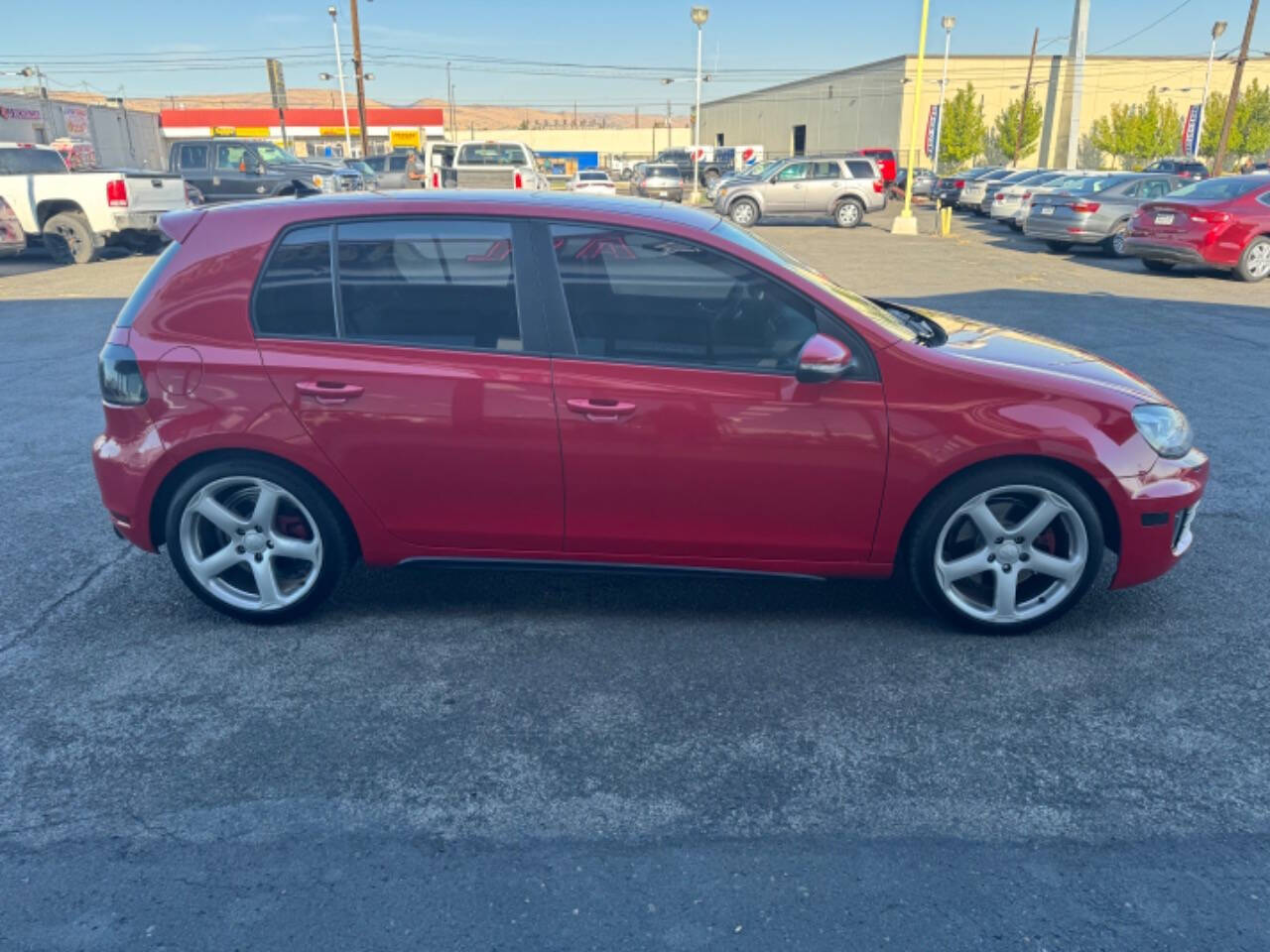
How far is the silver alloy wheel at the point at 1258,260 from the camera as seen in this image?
48.3 ft

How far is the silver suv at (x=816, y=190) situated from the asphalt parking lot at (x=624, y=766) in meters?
24.9

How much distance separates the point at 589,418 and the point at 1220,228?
567 inches

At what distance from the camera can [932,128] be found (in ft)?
215

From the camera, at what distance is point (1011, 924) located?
2.47 metres

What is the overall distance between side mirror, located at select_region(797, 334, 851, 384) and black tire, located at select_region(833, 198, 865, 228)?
26.3 metres

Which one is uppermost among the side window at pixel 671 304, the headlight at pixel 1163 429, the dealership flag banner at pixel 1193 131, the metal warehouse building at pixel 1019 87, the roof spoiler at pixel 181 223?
the metal warehouse building at pixel 1019 87

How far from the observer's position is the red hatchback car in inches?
147

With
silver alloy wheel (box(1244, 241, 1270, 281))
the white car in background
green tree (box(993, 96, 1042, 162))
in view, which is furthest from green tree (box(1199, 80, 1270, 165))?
silver alloy wheel (box(1244, 241, 1270, 281))

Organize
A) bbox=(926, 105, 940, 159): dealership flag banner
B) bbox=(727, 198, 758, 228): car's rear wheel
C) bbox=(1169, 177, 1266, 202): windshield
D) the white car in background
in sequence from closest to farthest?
1. bbox=(1169, 177, 1266, 202): windshield
2. bbox=(727, 198, 758, 228): car's rear wheel
3. the white car in background
4. bbox=(926, 105, 940, 159): dealership flag banner

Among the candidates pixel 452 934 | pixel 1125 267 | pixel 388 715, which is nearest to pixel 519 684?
pixel 388 715

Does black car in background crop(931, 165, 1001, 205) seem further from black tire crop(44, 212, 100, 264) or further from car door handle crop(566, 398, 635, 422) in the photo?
car door handle crop(566, 398, 635, 422)

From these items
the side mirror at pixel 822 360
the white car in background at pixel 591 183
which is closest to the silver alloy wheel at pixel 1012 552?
the side mirror at pixel 822 360

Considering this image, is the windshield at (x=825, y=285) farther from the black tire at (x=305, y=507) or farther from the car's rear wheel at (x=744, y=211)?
the car's rear wheel at (x=744, y=211)

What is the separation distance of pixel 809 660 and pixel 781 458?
0.77 metres
